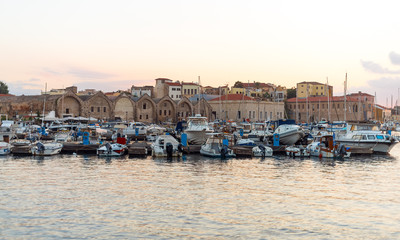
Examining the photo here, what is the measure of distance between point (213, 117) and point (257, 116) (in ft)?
36.5

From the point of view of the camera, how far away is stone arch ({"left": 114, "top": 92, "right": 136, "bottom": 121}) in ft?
319

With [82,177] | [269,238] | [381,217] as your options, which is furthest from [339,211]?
[82,177]

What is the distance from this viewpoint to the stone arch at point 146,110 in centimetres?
9906

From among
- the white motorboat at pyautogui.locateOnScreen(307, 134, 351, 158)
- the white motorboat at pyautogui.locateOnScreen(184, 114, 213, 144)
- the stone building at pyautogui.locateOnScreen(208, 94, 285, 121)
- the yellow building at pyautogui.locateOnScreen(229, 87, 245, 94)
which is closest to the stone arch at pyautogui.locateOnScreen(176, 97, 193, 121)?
the stone building at pyautogui.locateOnScreen(208, 94, 285, 121)

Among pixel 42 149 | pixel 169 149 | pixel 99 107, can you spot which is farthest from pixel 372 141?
pixel 99 107

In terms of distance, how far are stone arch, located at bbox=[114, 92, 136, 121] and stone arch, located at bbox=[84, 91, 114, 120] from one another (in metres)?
2.12

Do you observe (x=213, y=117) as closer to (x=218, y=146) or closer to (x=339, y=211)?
(x=218, y=146)

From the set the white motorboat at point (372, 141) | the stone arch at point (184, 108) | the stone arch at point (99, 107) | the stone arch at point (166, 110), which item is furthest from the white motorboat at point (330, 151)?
the stone arch at point (184, 108)

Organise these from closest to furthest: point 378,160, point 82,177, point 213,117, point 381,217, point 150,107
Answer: point 381,217 → point 82,177 → point 378,160 → point 150,107 → point 213,117

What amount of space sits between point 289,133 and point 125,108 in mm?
53801

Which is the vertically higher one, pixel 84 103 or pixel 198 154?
pixel 84 103

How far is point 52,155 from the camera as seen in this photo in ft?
141

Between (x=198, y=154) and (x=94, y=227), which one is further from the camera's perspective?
(x=198, y=154)

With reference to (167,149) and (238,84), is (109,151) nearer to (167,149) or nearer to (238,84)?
Answer: (167,149)
